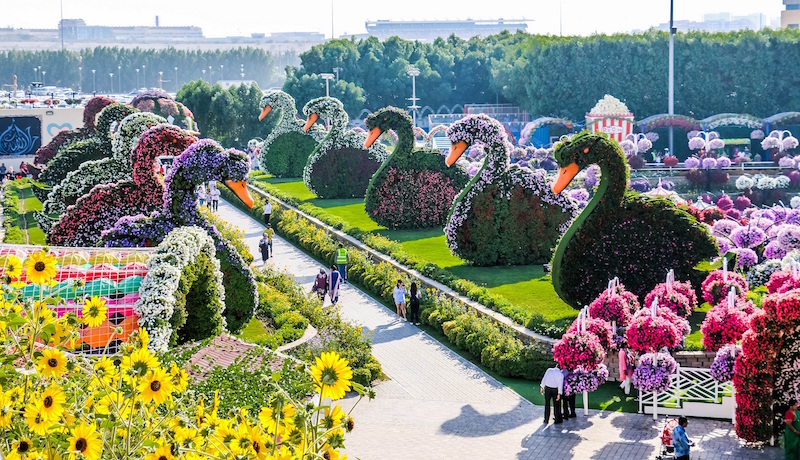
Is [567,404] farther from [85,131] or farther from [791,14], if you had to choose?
[791,14]

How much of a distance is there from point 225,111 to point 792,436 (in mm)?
49399

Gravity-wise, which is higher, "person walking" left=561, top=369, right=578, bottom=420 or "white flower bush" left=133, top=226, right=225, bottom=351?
"white flower bush" left=133, top=226, right=225, bottom=351

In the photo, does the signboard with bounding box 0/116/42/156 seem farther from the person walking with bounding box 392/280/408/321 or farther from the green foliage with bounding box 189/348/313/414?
the green foliage with bounding box 189/348/313/414

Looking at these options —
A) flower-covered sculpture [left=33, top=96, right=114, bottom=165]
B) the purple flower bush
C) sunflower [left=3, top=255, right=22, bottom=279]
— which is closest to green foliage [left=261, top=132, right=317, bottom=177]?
flower-covered sculpture [left=33, top=96, right=114, bottom=165]

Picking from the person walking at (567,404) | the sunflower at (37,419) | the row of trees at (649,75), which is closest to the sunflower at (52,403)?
the sunflower at (37,419)

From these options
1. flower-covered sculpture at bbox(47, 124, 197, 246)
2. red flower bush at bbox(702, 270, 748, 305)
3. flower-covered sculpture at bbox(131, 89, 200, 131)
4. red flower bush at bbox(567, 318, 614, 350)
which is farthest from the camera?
flower-covered sculpture at bbox(131, 89, 200, 131)

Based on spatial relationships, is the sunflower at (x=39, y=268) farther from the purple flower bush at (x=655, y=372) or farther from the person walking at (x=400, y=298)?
the person walking at (x=400, y=298)

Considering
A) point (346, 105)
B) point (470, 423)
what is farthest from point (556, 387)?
point (346, 105)

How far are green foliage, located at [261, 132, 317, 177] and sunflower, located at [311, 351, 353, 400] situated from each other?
4185cm

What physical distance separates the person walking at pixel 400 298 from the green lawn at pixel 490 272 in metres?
1.93

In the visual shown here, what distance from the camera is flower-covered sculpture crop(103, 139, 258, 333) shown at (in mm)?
18922

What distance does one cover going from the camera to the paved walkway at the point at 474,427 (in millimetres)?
14672

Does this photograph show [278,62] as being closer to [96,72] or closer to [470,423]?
[96,72]

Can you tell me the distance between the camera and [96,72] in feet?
467
